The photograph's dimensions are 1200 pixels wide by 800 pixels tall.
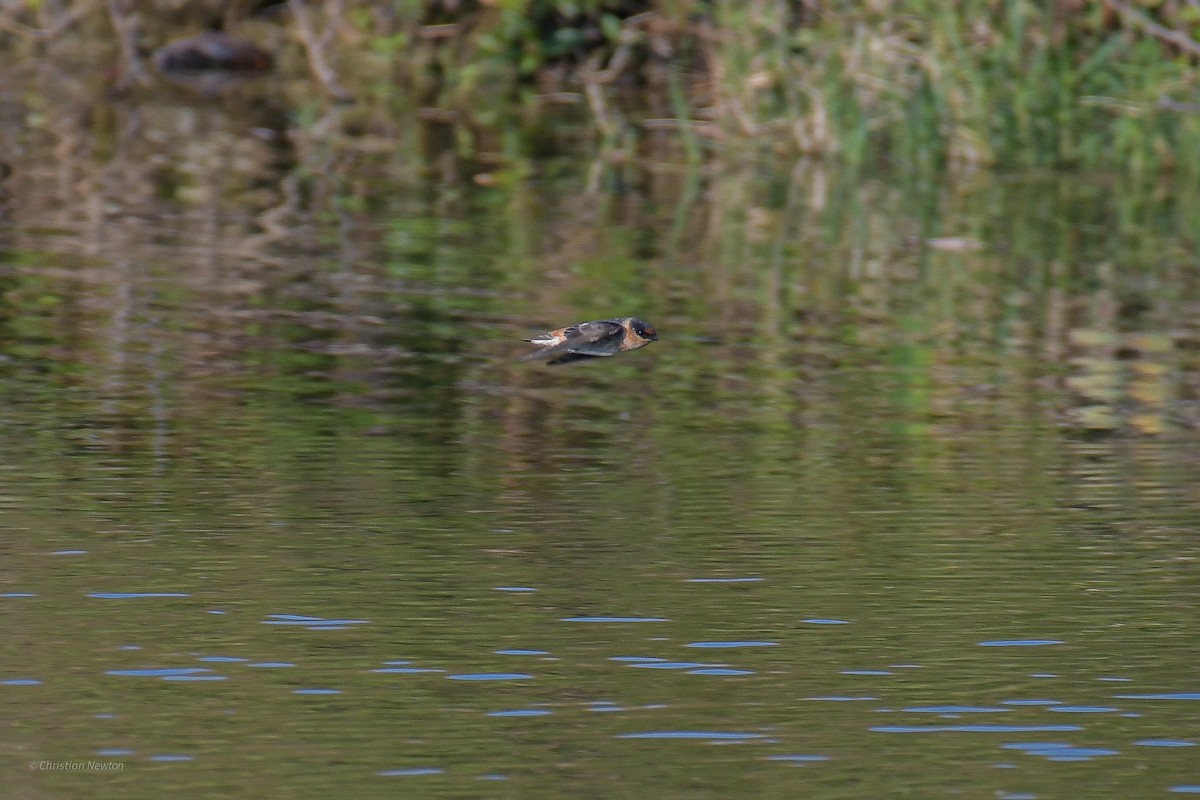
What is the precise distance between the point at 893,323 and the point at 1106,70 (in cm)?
567

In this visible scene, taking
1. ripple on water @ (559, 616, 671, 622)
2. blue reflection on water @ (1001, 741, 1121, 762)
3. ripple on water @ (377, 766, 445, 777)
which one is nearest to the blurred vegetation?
ripple on water @ (559, 616, 671, 622)

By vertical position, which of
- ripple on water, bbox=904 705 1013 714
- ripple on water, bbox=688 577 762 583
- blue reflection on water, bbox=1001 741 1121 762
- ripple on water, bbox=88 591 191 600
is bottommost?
blue reflection on water, bbox=1001 741 1121 762

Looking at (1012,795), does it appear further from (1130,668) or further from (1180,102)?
(1180,102)

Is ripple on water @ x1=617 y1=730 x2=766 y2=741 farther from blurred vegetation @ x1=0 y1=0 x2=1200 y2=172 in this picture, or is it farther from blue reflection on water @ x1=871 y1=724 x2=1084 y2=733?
blurred vegetation @ x1=0 y1=0 x2=1200 y2=172

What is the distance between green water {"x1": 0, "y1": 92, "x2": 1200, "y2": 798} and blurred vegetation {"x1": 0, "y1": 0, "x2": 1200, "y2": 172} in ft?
7.83

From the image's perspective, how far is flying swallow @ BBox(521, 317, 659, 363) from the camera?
591 cm

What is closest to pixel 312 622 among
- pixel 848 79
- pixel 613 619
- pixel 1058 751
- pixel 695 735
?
pixel 613 619

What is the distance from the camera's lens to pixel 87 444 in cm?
740

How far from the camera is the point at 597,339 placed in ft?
19.6

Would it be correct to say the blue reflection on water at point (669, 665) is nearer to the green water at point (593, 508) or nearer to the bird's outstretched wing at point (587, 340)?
the green water at point (593, 508)

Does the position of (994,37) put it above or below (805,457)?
above

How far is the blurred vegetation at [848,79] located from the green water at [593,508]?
239 centimetres

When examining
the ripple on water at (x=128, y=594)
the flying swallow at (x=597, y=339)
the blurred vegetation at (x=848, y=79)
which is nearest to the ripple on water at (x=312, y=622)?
the ripple on water at (x=128, y=594)

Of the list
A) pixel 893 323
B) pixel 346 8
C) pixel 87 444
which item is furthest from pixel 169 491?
pixel 346 8
